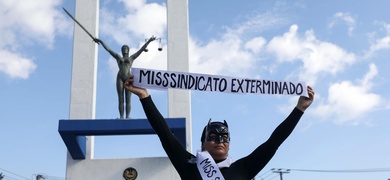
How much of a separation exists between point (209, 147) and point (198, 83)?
2.21 ft

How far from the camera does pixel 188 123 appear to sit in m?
10.9

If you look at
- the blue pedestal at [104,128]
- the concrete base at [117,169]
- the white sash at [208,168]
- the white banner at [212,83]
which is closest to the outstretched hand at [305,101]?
the white banner at [212,83]

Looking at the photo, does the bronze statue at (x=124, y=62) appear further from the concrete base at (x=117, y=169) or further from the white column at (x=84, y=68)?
the concrete base at (x=117, y=169)

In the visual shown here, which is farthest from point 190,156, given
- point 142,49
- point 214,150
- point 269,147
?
point 142,49

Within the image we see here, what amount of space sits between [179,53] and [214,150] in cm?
871

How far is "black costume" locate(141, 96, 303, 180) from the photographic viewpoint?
8.76 ft

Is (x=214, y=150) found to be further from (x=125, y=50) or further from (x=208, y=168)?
(x=125, y=50)

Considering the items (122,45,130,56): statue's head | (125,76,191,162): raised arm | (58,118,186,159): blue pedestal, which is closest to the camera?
(125,76,191,162): raised arm

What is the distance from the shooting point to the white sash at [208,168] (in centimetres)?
259

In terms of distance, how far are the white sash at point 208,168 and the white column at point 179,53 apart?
8.10 meters

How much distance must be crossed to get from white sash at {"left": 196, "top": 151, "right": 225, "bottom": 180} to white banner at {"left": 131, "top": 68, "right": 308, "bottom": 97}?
2.03ft

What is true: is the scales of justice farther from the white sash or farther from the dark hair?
the white sash

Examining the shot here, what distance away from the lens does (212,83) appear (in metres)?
3.34

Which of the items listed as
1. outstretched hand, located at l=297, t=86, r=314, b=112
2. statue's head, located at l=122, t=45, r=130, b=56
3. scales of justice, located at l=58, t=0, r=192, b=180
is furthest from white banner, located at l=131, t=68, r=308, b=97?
statue's head, located at l=122, t=45, r=130, b=56
